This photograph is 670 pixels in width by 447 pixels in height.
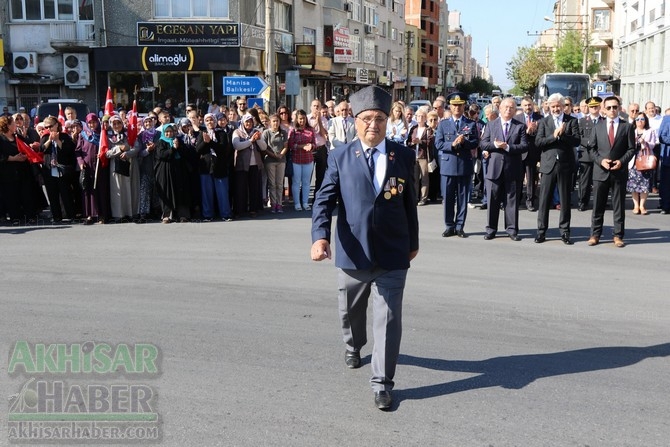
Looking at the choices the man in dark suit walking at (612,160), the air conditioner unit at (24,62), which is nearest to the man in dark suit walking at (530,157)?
the man in dark suit walking at (612,160)

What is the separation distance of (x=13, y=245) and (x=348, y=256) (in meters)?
7.29

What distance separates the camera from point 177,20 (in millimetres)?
32062

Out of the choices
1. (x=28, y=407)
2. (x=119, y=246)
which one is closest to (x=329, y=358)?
(x=28, y=407)

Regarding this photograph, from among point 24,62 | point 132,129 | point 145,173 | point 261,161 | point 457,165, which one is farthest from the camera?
point 24,62

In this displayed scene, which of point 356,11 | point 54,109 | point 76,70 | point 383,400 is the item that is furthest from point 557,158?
point 356,11

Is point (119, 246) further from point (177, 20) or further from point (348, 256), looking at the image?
point (177, 20)

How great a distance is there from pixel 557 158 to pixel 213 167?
572 cm

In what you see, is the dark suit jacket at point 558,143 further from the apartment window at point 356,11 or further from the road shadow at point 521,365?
the apartment window at point 356,11

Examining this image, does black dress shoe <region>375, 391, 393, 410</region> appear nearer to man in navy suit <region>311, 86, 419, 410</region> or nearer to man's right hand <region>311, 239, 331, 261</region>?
man in navy suit <region>311, 86, 419, 410</region>

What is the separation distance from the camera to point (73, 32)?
31250 mm

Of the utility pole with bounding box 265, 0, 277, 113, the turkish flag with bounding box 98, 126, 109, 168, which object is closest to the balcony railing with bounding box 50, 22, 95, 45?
the utility pole with bounding box 265, 0, 277, 113

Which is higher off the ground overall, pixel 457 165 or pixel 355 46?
pixel 355 46

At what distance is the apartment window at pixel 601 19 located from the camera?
6444cm

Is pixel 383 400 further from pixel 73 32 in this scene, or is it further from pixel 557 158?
pixel 73 32
